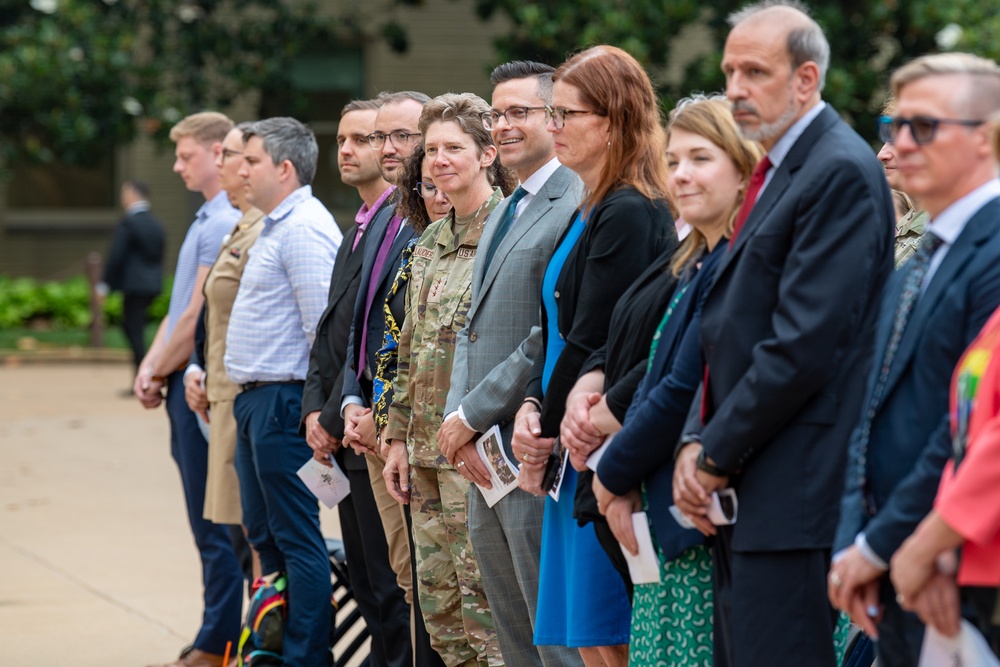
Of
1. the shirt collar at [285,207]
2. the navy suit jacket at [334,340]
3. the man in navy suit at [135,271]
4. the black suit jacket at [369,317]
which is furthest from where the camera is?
the man in navy suit at [135,271]

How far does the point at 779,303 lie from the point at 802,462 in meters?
0.37

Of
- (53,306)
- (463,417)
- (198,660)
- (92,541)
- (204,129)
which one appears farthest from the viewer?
(53,306)

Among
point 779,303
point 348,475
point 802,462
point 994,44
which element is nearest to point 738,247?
point 779,303

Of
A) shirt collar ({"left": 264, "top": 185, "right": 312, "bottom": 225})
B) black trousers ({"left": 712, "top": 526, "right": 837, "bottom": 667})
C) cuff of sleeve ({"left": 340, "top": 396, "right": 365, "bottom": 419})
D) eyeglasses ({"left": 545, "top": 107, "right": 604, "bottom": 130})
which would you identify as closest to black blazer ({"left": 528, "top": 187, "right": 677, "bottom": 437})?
eyeglasses ({"left": 545, "top": 107, "right": 604, "bottom": 130})

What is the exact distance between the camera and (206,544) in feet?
21.0

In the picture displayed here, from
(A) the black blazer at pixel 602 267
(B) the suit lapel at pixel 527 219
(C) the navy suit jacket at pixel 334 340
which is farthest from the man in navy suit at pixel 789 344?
(C) the navy suit jacket at pixel 334 340

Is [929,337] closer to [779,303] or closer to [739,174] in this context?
[779,303]

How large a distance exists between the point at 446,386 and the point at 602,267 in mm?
1049

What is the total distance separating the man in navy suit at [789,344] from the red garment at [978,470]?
53 centimetres

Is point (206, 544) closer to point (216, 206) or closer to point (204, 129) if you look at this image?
point (216, 206)

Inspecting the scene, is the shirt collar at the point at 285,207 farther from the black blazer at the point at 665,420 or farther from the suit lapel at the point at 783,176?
the suit lapel at the point at 783,176

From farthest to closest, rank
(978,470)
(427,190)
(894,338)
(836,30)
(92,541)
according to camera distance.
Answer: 1. (836,30)
2. (92,541)
3. (427,190)
4. (894,338)
5. (978,470)

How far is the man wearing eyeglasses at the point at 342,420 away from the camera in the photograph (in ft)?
17.6

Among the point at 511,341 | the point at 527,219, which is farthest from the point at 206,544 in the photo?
the point at 527,219
